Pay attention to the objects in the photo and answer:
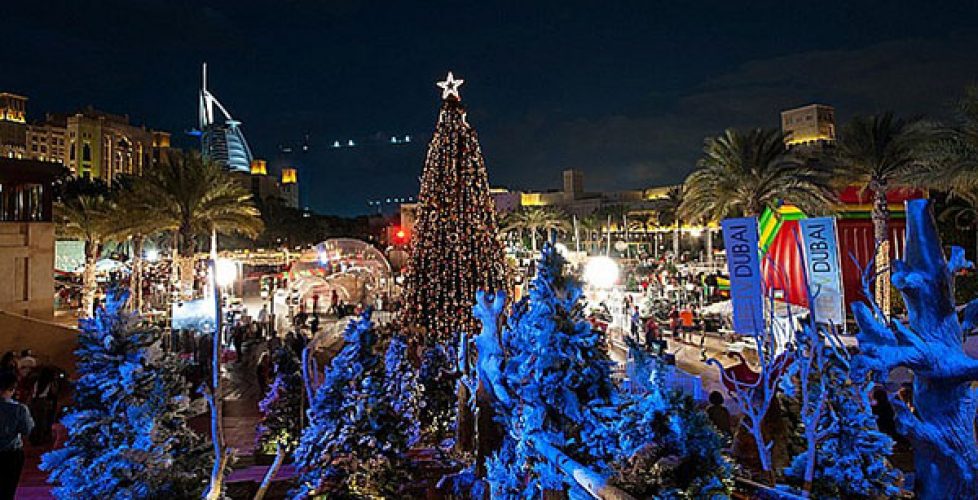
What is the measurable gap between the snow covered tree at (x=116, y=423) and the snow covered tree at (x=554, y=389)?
2497mm

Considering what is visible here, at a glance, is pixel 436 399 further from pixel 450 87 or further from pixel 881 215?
pixel 881 215

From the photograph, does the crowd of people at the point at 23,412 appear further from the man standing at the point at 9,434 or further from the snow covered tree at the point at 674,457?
the snow covered tree at the point at 674,457

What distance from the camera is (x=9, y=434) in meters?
4.88

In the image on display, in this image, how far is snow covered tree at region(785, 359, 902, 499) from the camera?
410 centimetres

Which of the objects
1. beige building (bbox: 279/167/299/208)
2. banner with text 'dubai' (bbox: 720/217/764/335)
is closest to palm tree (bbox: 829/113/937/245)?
banner with text 'dubai' (bbox: 720/217/764/335)

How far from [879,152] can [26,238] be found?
26207mm

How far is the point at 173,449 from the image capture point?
432 cm

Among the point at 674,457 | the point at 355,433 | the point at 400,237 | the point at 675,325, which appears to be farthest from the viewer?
the point at 400,237

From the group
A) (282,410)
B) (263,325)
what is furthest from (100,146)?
(282,410)

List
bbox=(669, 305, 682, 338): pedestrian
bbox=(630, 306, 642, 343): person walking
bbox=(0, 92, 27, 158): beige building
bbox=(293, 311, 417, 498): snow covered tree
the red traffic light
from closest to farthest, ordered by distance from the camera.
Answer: bbox=(293, 311, 417, 498): snow covered tree → bbox=(630, 306, 642, 343): person walking → bbox=(669, 305, 682, 338): pedestrian → the red traffic light → bbox=(0, 92, 27, 158): beige building

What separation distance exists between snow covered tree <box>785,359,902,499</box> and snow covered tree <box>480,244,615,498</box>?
1.60 m

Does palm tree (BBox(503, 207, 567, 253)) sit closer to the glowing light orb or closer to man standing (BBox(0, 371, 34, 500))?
the glowing light orb

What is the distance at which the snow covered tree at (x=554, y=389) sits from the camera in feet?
12.8

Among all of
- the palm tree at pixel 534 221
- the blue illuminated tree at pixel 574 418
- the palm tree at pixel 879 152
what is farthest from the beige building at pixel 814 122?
the blue illuminated tree at pixel 574 418
